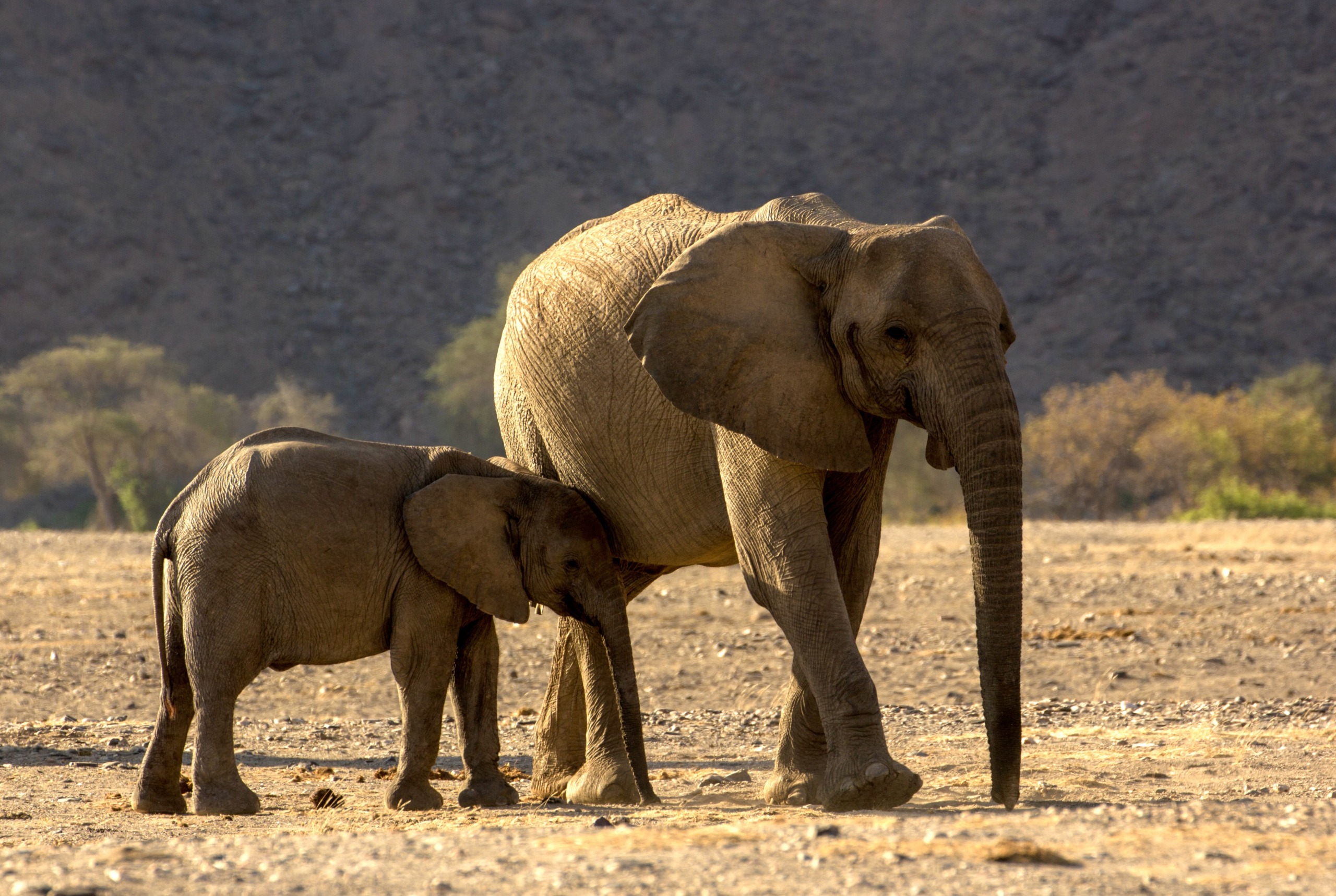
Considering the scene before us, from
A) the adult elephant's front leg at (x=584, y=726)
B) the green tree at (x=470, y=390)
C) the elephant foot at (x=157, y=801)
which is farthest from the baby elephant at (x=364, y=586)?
A: the green tree at (x=470, y=390)

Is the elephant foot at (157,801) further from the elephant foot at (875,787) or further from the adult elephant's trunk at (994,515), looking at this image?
the adult elephant's trunk at (994,515)

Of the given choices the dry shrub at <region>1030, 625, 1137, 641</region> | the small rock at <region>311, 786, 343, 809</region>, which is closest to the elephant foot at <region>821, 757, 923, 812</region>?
the small rock at <region>311, 786, 343, 809</region>

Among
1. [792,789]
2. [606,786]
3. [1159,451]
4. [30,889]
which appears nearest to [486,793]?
[606,786]

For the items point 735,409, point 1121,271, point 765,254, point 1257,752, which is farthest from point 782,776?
point 1121,271

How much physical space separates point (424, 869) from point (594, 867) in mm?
512

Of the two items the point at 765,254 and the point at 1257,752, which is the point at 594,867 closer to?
the point at 765,254

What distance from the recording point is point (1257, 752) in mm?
8852

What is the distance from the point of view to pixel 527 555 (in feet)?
25.8

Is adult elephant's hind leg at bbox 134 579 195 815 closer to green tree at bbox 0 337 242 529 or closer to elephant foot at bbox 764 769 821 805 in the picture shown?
elephant foot at bbox 764 769 821 805

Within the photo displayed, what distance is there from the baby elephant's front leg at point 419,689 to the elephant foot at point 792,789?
1497 mm

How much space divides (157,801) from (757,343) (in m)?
3.51

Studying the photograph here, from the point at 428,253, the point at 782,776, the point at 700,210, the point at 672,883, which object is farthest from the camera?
the point at 428,253

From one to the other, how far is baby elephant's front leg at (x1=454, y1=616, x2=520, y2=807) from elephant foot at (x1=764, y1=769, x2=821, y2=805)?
1245 mm

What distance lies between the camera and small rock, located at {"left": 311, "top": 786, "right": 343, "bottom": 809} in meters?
7.86
